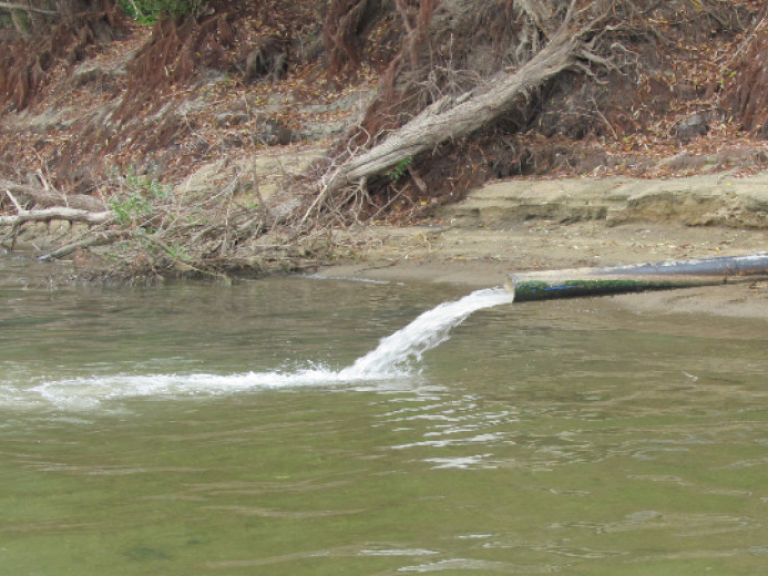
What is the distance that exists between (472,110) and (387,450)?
475 inches

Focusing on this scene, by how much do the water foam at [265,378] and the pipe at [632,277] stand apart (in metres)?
0.33

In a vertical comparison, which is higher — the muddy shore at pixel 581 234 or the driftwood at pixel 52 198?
the driftwood at pixel 52 198

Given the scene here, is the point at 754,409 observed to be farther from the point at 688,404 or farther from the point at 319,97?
the point at 319,97

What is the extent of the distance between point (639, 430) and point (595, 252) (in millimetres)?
7395

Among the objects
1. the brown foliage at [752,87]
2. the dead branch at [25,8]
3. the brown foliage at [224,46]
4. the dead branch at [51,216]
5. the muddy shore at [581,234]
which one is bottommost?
the muddy shore at [581,234]

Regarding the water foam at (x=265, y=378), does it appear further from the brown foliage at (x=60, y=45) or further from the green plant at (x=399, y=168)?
the brown foliage at (x=60, y=45)

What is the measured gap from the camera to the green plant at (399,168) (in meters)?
17.2

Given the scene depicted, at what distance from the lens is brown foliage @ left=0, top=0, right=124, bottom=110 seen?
30.1 meters

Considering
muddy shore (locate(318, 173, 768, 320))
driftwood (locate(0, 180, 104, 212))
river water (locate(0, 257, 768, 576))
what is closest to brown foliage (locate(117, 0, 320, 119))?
driftwood (locate(0, 180, 104, 212))

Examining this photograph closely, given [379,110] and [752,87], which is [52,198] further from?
[752,87]

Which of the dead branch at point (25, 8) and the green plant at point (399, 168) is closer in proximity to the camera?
the green plant at point (399, 168)

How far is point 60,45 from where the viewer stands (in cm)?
3061

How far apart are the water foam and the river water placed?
4 cm

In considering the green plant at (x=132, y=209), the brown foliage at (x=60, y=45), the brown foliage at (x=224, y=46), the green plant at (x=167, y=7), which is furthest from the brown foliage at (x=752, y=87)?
the brown foliage at (x=60, y=45)
